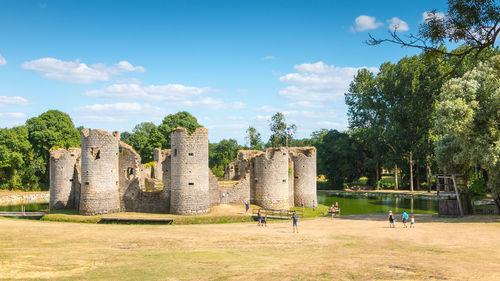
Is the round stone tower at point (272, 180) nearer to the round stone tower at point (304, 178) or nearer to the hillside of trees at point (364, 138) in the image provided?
the round stone tower at point (304, 178)

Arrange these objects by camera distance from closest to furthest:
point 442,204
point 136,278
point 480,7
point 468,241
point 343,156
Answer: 1. point 480,7
2. point 136,278
3. point 468,241
4. point 442,204
5. point 343,156

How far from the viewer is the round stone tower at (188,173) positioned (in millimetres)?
35375

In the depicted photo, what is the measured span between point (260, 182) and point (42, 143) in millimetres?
49525

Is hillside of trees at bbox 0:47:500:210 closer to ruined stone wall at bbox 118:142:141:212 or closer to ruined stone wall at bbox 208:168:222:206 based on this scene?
A: ruined stone wall at bbox 118:142:141:212

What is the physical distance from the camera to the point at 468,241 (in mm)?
24281

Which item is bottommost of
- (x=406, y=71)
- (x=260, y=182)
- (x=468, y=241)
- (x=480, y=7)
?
(x=468, y=241)


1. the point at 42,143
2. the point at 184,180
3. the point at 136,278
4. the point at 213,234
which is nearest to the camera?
the point at 136,278

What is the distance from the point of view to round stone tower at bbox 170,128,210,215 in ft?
116

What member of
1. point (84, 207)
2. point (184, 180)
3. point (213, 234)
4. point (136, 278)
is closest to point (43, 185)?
point (84, 207)

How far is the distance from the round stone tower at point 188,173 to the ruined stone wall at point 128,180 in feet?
14.8

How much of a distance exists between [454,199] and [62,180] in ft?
134

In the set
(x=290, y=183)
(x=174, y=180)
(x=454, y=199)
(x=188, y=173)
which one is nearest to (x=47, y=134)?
(x=174, y=180)

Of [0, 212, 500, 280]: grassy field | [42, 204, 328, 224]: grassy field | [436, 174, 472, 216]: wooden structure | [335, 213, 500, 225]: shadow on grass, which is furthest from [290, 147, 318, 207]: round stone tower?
[436, 174, 472, 216]: wooden structure

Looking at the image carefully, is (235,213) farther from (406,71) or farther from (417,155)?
(406,71)
